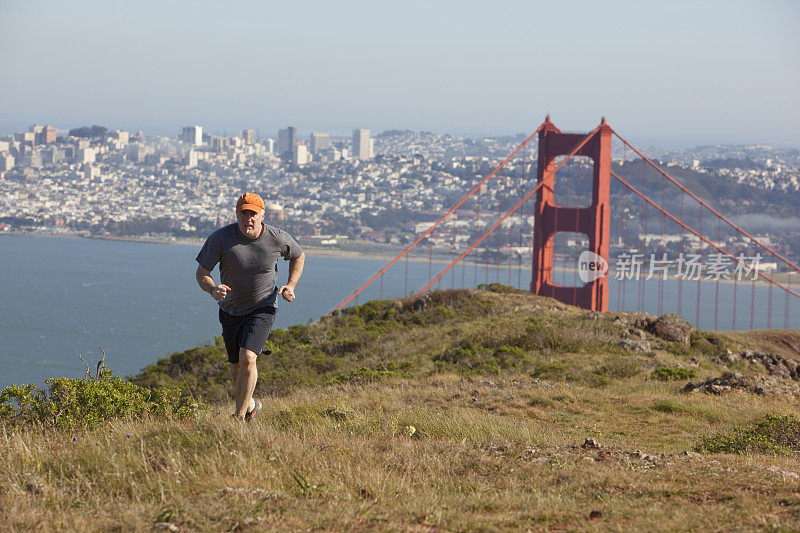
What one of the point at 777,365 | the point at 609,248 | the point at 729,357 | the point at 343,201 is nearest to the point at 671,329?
the point at 729,357

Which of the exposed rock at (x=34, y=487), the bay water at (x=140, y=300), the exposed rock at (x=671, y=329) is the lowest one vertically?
the bay water at (x=140, y=300)

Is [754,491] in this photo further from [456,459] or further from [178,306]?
[178,306]

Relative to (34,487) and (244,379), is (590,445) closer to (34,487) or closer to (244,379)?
(244,379)

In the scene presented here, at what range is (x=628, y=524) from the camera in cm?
359

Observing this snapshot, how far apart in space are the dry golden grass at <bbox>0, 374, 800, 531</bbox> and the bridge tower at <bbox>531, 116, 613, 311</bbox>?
2078 cm

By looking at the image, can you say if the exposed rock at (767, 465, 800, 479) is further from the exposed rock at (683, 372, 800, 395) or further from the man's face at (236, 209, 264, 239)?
the exposed rock at (683, 372, 800, 395)

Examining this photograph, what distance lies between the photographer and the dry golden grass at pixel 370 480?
3.57 m

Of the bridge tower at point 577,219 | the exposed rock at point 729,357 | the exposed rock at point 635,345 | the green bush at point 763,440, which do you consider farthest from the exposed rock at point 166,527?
the bridge tower at point 577,219

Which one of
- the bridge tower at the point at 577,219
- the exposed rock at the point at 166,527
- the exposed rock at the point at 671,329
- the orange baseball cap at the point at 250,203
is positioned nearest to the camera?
the exposed rock at the point at 166,527

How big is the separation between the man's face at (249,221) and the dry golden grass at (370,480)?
1122mm

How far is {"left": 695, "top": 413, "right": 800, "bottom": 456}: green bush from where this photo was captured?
20.1 feet

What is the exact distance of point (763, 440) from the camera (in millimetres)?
6316

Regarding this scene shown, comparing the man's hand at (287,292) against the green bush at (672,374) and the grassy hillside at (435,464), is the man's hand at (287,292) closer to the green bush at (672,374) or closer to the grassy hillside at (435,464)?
the grassy hillside at (435,464)

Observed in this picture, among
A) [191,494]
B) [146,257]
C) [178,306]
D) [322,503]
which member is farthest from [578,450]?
[146,257]
